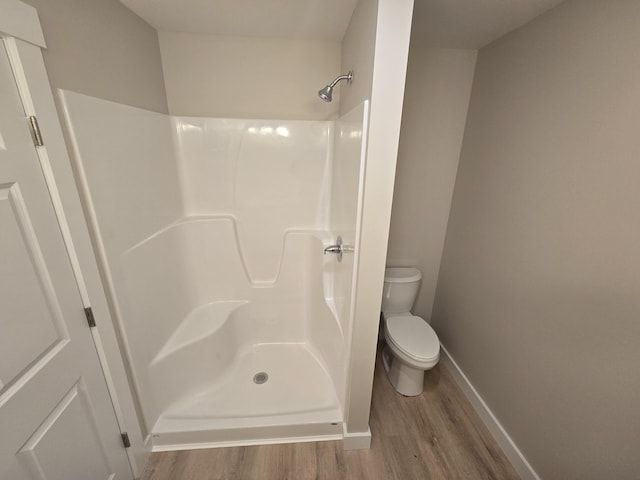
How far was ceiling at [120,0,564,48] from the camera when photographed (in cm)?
118

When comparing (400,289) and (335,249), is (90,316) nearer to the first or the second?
(335,249)

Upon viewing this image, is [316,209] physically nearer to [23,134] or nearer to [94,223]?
[94,223]

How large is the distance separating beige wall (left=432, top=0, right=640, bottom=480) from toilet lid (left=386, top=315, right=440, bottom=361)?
30 centimetres

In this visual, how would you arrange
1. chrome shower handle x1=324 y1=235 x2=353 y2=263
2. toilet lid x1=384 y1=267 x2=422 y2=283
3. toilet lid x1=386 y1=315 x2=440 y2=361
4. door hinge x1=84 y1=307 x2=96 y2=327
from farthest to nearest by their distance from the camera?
toilet lid x1=384 y1=267 x2=422 y2=283 → toilet lid x1=386 y1=315 x2=440 y2=361 → chrome shower handle x1=324 y1=235 x2=353 y2=263 → door hinge x1=84 y1=307 x2=96 y2=327

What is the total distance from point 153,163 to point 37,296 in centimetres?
89

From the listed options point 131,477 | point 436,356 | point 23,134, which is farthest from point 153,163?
point 436,356

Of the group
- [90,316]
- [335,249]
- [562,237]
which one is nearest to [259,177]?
[335,249]

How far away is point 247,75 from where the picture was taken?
172cm

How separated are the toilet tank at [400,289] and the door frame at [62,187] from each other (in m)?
1.55

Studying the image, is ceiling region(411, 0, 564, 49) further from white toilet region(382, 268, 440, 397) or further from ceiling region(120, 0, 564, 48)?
white toilet region(382, 268, 440, 397)

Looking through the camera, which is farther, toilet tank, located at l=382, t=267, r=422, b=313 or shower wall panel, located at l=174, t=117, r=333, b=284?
toilet tank, located at l=382, t=267, r=422, b=313

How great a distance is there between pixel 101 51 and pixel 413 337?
2.17m

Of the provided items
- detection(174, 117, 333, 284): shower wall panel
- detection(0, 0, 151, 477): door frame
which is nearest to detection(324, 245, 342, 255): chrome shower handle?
detection(174, 117, 333, 284): shower wall panel

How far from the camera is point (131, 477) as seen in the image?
49.5 inches
